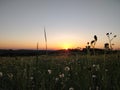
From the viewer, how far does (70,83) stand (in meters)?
4.37

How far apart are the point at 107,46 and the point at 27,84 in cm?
282

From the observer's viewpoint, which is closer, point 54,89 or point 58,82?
point 54,89

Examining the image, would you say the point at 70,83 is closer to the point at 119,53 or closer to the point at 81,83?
the point at 81,83

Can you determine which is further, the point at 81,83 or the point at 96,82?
the point at 96,82

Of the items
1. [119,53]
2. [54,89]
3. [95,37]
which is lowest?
[54,89]

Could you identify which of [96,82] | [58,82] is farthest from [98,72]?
[58,82]

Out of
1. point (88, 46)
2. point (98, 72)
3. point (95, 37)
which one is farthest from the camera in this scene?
point (88, 46)

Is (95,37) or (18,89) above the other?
(95,37)

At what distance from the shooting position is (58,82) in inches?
182

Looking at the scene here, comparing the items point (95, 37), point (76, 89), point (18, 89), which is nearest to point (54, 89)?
point (76, 89)

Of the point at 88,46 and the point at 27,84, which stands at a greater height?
the point at 88,46

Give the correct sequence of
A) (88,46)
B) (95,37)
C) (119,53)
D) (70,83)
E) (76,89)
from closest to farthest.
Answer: (76,89)
(70,83)
(95,37)
(88,46)
(119,53)

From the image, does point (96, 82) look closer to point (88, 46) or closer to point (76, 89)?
point (76, 89)

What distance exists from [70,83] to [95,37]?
201 centimetres
